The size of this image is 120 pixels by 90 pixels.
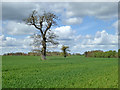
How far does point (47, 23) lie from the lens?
4981cm

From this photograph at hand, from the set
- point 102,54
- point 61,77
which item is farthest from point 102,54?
point 61,77

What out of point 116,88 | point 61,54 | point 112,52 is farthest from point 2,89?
point 112,52

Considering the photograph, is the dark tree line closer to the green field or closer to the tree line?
the tree line

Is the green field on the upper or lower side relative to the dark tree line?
upper

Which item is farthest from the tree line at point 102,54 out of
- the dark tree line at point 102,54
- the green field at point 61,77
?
the green field at point 61,77

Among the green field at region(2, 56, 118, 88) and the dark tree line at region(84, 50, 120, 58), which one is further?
the dark tree line at region(84, 50, 120, 58)

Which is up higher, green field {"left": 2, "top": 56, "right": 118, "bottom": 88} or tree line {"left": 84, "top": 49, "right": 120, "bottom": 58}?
green field {"left": 2, "top": 56, "right": 118, "bottom": 88}

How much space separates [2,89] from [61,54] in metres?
70.3

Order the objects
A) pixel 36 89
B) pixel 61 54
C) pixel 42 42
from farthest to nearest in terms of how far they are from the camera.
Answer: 1. pixel 61 54
2. pixel 42 42
3. pixel 36 89

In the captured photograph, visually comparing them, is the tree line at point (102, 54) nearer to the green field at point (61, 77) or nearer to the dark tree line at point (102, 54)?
the dark tree line at point (102, 54)

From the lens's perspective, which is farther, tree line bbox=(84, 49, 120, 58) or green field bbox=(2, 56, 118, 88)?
tree line bbox=(84, 49, 120, 58)

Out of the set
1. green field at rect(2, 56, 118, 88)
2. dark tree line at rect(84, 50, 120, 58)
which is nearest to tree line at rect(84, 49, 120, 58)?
dark tree line at rect(84, 50, 120, 58)

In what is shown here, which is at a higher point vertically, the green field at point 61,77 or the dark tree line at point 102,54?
the green field at point 61,77

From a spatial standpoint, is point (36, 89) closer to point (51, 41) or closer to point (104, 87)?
point (104, 87)
